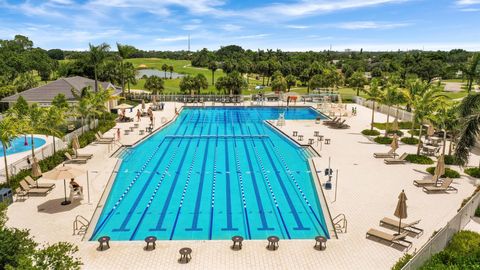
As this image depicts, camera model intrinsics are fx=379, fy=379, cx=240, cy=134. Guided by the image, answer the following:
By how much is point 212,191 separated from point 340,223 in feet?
21.5

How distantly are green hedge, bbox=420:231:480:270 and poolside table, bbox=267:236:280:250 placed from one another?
158 inches

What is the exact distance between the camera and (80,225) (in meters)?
13.3

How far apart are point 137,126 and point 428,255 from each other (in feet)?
83.5

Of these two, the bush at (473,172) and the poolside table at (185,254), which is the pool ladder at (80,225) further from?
the bush at (473,172)

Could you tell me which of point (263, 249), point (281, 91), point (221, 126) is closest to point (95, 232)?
point (263, 249)

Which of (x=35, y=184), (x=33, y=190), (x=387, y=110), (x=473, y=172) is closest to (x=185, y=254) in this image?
(x=33, y=190)

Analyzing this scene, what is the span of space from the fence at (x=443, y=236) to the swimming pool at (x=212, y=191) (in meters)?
3.76

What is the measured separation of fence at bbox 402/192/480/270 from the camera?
9.10 metres

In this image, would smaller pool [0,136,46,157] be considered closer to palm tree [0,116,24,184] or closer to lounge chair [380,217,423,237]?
palm tree [0,116,24,184]

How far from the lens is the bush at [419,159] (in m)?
21.0

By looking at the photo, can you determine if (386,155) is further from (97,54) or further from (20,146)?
(97,54)

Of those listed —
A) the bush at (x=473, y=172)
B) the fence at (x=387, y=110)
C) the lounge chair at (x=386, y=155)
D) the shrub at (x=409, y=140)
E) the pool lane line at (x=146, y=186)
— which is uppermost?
the fence at (x=387, y=110)

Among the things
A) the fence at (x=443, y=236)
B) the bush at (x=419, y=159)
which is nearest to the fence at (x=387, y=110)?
the bush at (x=419, y=159)

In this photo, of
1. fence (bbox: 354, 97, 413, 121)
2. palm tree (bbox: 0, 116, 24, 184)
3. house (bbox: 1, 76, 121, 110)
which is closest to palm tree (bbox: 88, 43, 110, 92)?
house (bbox: 1, 76, 121, 110)
